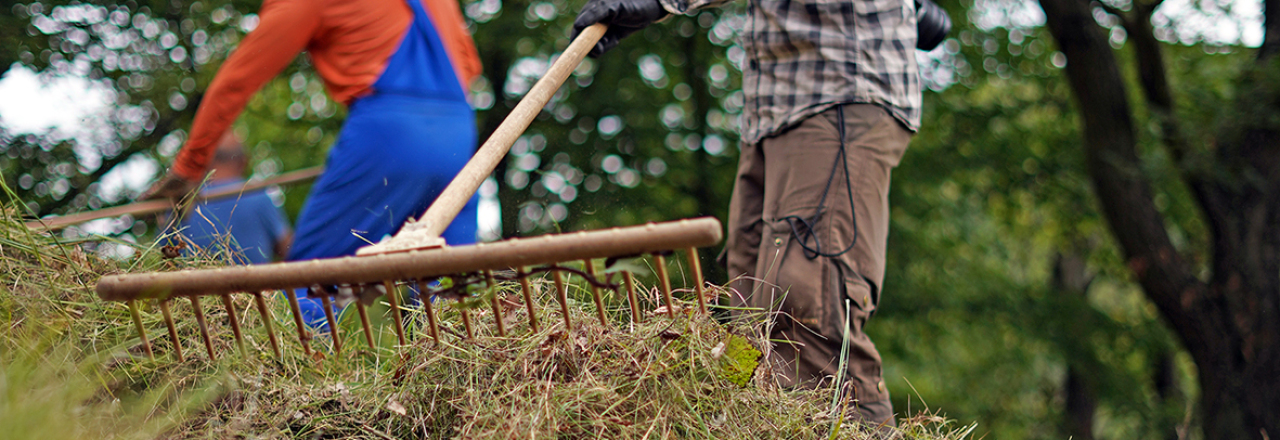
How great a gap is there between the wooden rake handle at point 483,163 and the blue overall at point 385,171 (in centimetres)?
66

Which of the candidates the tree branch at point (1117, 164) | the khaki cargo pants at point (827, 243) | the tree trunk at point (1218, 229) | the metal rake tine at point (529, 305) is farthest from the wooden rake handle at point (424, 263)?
the tree branch at point (1117, 164)

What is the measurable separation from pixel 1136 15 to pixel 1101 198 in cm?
129

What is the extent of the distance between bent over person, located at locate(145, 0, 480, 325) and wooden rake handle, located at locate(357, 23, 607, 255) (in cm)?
67

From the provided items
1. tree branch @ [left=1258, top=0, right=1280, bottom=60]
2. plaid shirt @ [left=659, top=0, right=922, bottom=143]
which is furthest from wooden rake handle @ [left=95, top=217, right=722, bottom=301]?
tree branch @ [left=1258, top=0, right=1280, bottom=60]

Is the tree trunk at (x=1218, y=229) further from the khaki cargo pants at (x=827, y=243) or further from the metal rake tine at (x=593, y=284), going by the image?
the metal rake tine at (x=593, y=284)

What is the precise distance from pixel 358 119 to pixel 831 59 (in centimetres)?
148

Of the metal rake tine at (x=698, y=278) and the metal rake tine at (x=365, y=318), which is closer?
the metal rake tine at (x=698, y=278)

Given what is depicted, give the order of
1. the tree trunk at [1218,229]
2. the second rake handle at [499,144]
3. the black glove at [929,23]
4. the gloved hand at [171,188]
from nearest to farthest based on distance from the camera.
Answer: the second rake handle at [499,144]
the black glove at [929,23]
the gloved hand at [171,188]
the tree trunk at [1218,229]

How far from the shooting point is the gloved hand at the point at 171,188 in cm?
272

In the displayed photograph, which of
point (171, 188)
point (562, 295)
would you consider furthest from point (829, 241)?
point (171, 188)

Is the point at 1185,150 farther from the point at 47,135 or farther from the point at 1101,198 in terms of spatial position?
the point at 47,135

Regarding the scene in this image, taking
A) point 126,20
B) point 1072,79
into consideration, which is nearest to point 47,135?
point 126,20

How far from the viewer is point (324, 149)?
28.0ft

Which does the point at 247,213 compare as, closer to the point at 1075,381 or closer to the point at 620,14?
the point at 620,14
